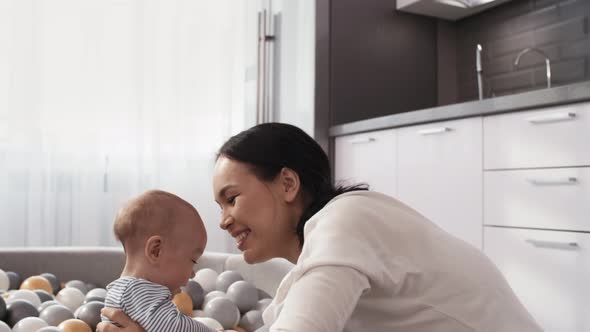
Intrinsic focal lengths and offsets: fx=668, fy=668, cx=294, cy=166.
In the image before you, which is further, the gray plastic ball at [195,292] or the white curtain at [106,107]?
the white curtain at [106,107]

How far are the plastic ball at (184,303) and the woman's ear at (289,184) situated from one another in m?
0.98

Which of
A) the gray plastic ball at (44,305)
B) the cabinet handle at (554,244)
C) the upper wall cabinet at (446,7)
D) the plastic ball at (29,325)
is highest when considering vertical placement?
the upper wall cabinet at (446,7)

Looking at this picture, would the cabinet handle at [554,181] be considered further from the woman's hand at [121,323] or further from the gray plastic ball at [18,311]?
the gray plastic ball at [18,311]

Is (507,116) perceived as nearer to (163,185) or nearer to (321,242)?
(321,242)

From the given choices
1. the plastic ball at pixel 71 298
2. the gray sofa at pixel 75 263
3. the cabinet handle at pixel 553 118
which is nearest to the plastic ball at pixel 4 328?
the plastic ball at pixel 71 298

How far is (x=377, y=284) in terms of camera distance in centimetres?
89

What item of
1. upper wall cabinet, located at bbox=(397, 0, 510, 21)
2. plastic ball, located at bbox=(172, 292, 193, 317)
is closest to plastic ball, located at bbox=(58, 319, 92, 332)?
plastic ball, located at bbox=(172, 292, 193, 317)

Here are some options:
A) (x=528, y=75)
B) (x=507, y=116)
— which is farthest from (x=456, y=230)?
(x=528, y=75)

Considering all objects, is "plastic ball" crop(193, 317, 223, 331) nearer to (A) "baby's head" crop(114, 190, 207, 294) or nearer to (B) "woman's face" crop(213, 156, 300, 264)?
(A) "baby's head" crop(114, 190, 207, 294)

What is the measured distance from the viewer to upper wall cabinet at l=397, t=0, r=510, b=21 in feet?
11.3

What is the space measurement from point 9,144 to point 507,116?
7.45ft

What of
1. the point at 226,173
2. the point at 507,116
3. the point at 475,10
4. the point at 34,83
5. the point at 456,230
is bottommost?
the point at 456,230

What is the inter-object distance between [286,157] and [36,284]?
1414 mm

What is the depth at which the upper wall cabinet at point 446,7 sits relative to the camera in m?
3.46
